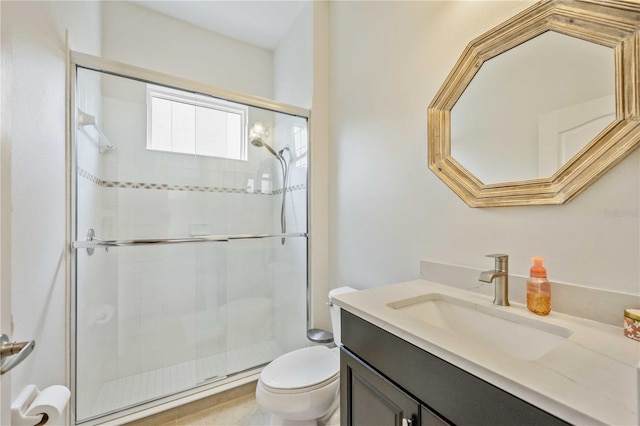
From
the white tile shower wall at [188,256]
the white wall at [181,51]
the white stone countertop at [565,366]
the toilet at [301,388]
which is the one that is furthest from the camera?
A: the white wall at [181,51]

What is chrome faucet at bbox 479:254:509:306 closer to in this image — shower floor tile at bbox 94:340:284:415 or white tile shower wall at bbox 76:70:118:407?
shower floor tile at bbox 94:340:284:415

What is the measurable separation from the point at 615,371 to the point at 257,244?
1962 mm

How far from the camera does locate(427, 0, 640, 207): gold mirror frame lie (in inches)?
26.7

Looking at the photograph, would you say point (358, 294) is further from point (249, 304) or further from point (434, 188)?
point (249, 304)

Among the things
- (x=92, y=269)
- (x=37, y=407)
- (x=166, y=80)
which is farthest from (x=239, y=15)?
(x=37, y=407)

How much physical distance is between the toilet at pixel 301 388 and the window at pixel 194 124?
4.96ft

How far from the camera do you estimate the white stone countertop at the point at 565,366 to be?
40cm

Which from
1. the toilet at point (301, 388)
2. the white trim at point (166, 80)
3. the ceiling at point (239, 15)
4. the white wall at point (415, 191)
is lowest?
the toilet at point (301, 388)

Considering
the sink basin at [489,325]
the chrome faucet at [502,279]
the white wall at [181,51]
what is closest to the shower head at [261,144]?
the white wall at [181,51]

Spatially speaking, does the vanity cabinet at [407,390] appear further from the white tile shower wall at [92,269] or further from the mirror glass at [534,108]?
the white tile shower wall at [92,269]

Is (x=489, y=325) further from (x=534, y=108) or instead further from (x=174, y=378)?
(x=174, y=378)

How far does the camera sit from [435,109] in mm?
1153

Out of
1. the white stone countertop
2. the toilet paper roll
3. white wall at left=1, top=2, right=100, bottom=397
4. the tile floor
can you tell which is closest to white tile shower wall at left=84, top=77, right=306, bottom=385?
the tile floor

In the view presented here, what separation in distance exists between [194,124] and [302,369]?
179 centimetres
